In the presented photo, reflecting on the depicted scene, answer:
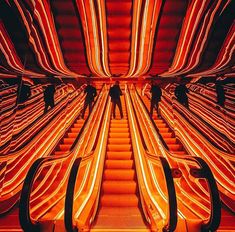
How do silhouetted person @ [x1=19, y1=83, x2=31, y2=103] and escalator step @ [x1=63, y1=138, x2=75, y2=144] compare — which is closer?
escalator step @ [x1=63, y1=138, x2=75, y2=144]

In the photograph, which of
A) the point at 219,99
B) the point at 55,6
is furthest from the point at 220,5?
the point at 55,6

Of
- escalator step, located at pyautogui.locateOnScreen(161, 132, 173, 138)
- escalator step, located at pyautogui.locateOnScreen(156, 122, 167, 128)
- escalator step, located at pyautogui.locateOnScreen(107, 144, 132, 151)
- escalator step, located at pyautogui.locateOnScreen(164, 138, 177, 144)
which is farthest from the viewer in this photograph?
escalator step, located at pyautogui.locateOnScreen(156, 122, 167, 128)

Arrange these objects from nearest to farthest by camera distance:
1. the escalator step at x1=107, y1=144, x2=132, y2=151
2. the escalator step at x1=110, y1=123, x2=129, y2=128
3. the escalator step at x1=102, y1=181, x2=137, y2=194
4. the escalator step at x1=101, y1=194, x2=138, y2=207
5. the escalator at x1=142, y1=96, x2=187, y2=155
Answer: the escalator step at x1=101, y1=194, x2=138, y2=207
the escalator step at x1=102, y1=181, x2=137, y2=194
the escalator at x1=142, y1=96, x2=187, y2=155
the escalator step at x1=107, y1=144, x2=132, y2=151
the escalator step at x1=110, y1=123, x2=129, y2=128

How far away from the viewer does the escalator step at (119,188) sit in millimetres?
3923

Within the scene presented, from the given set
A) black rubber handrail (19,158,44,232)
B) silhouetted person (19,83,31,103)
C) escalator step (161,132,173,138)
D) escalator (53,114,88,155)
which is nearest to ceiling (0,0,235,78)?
silhouetted person (19,83,31,103)

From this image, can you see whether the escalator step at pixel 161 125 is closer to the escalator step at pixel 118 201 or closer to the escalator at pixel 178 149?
the escalator at pixel 178 149

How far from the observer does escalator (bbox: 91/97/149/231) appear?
2993 millimetres

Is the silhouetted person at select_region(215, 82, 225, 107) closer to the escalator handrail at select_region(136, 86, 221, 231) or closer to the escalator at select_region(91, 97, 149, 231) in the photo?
the escalator at select_region(91, 97, 149, 231)

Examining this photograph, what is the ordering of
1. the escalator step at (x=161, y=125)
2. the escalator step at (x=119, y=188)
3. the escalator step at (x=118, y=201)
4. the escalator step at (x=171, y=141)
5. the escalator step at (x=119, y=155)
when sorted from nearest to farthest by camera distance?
the escalator step at (x=118, y=201) < the escalator step at (x=119, y=188) < the escalator step at (x=119, y=155) < the escalator step at (x=171, y=141) < the escalator step at (x=161, y=125)

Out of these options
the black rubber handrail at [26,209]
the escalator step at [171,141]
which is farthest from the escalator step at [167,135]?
the black rubber handrail at [26,209]

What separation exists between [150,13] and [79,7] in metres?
1.73

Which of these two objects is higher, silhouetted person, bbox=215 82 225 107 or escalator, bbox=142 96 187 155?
silhouetted person, bbox=215 82 225 107

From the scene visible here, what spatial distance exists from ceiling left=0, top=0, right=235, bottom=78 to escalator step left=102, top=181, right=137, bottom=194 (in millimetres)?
3838

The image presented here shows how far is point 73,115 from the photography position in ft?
22.5
